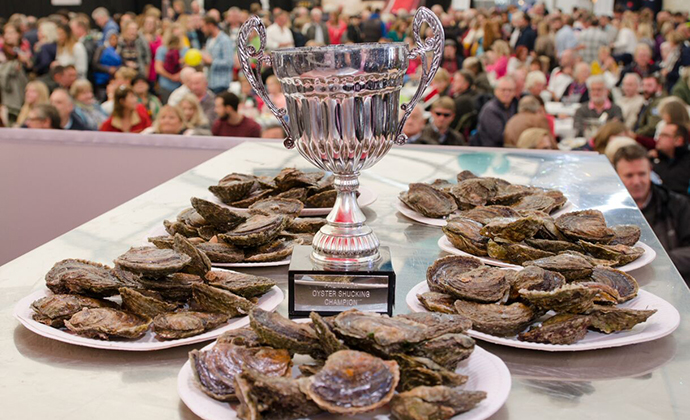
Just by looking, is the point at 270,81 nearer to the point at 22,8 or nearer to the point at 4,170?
the point at 4,170

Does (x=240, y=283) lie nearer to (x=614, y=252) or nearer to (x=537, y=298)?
(x=537, y=298)

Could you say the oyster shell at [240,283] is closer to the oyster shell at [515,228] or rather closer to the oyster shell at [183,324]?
the oyster shell at [183,324]

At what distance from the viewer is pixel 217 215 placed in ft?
4.91

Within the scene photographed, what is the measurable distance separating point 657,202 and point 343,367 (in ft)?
8.28

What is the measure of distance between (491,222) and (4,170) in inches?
92.0

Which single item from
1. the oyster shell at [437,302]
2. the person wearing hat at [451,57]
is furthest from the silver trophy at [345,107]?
the person wearing hat at [451,57]

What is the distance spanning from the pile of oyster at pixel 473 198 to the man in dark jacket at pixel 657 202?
3.74ft

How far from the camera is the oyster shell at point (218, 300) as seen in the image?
46.0 inches

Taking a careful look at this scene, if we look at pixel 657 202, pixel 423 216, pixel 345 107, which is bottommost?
pixel 657 202

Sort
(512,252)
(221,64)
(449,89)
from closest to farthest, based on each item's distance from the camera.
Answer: (512,252) < (449,89) < (221,64)

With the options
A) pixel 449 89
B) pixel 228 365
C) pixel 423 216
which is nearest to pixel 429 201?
pixel 423 216

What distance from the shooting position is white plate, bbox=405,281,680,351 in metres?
1.10

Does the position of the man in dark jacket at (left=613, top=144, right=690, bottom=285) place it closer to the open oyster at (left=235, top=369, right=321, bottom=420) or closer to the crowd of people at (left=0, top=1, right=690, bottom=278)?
the crowd of people at (left=0, top=1, right=690, bottom=278)

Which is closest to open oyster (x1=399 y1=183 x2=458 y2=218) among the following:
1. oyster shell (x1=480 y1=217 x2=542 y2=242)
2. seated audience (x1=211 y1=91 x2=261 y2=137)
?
oyster shell (x1=480 y1=217 x2=542 y2=242)
